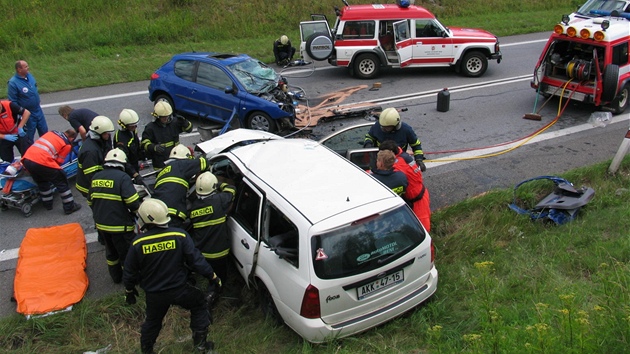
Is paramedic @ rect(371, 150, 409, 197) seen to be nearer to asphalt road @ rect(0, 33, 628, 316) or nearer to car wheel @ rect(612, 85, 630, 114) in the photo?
asphalt road @ rect(0, 33, 628, 316)

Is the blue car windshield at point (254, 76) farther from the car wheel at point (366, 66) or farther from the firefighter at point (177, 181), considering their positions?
the firefighter at point (177, 181)

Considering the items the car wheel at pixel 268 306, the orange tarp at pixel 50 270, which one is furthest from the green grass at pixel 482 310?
the orange tarp at pixel 50 270

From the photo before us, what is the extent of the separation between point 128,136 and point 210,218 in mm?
2711

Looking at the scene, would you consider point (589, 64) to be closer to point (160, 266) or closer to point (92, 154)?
point (92, 154)

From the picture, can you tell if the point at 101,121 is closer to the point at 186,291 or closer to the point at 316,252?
the point at 186,291

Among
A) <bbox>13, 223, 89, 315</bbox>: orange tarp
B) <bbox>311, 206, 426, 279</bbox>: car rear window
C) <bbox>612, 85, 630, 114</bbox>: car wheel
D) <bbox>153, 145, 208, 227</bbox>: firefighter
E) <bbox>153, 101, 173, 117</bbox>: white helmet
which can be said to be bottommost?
<bbox>13, 223, 89, 315</bbox>: orange tarp

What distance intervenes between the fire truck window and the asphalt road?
1.14 meters

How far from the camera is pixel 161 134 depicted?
7.62 meters

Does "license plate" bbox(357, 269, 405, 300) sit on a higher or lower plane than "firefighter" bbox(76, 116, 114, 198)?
lower

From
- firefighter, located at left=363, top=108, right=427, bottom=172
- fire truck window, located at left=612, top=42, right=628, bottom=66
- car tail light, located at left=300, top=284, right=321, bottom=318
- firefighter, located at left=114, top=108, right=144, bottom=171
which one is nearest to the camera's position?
car tail light, located at left=300, top=284, right=321, bottom=318

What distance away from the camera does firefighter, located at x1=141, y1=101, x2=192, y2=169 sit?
747cm

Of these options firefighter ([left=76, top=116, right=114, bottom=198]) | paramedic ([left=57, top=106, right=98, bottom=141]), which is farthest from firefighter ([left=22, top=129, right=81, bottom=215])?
firefighter ([left=76, top=116, right=114, bottom=198])

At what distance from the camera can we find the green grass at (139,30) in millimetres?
14492

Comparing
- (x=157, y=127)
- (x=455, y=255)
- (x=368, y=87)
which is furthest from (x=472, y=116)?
(x=157, y=127)
